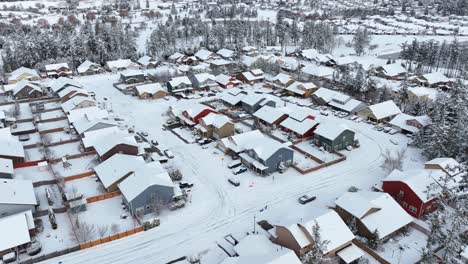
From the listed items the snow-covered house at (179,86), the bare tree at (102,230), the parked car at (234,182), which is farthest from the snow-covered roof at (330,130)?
the snow-covered house at (179,86)

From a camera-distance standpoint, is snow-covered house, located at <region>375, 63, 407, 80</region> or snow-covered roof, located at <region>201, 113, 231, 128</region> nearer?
snow-covered roof, located at <region>201, 113, 231, 128</region>

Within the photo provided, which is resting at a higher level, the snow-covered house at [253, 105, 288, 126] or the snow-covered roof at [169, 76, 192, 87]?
the snow-covered roof at [169, 76, 192, 87]

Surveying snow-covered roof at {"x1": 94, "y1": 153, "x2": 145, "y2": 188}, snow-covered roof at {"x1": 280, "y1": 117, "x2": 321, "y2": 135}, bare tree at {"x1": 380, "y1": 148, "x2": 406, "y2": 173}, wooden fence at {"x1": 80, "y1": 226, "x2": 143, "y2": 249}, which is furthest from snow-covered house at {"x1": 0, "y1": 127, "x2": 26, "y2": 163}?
bare tree at {"x1": 380, "y1": 148, "x2": 406, "y2": 173}

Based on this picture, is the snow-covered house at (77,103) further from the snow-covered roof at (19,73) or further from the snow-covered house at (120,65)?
the snow-covered house at (120,65)

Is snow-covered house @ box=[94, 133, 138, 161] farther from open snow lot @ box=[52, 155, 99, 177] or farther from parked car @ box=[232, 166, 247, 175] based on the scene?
parked car @ box=[232, 166, 247, 175]

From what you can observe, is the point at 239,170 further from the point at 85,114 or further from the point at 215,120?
the point at 85,114
